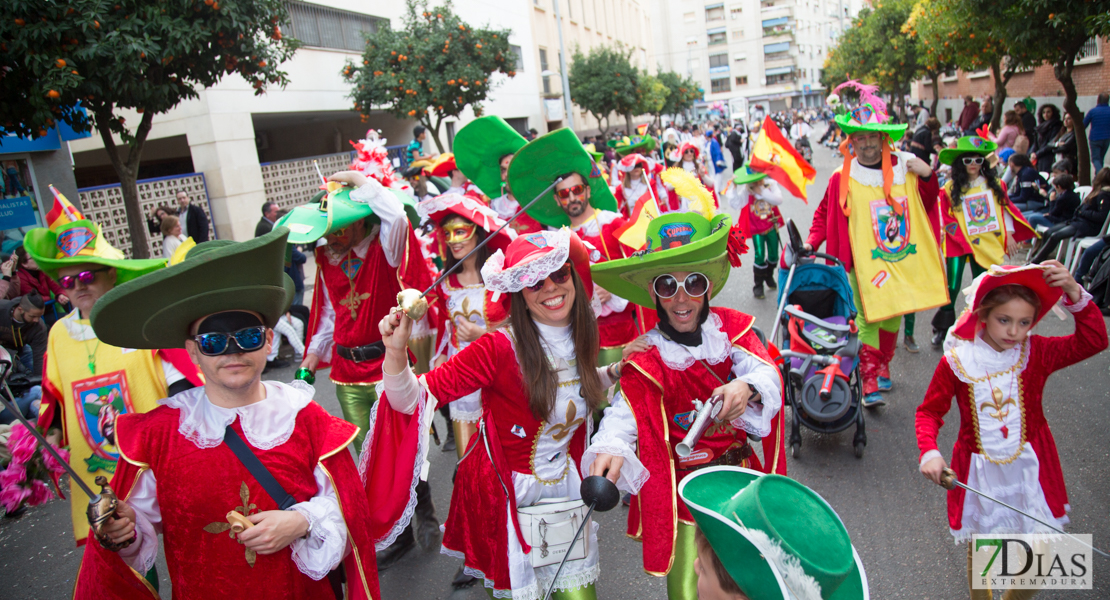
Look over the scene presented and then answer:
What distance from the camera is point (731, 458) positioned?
8.99 feet

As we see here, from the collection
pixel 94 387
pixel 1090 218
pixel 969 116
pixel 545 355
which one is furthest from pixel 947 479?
pixel 969 116

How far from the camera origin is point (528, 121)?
32.6 m

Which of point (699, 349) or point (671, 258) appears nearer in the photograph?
point (671, 258)

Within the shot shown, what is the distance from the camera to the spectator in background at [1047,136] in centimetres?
1370

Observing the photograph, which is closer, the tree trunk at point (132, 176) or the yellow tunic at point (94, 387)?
the yellow tunic at point (94, 387)

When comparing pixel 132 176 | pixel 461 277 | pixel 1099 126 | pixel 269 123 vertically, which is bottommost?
pixel 461 277

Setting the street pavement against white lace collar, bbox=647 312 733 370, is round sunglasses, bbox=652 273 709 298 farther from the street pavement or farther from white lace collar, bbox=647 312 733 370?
the street pavement

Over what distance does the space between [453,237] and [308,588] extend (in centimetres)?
245

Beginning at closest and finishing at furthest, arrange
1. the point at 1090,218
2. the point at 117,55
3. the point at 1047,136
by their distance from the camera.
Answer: the point at 117,55, the point at 1090,218, the point at 1047,136

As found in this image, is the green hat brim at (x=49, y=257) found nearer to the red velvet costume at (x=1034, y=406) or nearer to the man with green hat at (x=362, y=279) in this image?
the man with green hat at (x=362, y=279)

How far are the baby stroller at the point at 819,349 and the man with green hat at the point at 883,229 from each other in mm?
407

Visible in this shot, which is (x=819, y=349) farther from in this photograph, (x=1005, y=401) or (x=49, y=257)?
(x=49, y=257)

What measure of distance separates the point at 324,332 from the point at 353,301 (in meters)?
0.35

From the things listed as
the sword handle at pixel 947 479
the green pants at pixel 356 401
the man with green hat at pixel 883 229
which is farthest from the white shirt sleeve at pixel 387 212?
the man with green hat at pixel 883 229
